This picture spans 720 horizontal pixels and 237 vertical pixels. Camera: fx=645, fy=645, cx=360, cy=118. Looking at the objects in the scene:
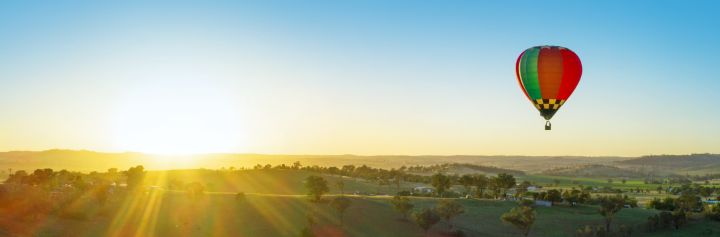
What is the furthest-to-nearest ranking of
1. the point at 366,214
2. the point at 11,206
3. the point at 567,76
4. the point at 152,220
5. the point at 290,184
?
the point at 290,184
the point at 366,214
the point at 152,220
the point at 11,206
the point at 567,76

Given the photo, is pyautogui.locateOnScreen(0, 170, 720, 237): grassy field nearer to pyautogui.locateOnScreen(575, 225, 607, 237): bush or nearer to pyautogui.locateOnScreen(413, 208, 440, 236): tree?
pyautogui.locateOnScreen(413, 208, 440, 236): tree

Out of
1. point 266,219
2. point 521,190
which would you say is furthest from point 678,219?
point 266,219

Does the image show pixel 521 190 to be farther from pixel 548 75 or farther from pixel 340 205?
pixel 548 75

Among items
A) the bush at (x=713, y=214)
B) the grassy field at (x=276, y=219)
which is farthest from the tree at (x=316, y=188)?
the bush at (x=713, y=214)

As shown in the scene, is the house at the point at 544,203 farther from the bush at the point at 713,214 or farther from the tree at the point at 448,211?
the tree at the point at 448,211

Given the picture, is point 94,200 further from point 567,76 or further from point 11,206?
point 567,76

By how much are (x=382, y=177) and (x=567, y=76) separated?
303ft

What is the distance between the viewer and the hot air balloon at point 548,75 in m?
64.1

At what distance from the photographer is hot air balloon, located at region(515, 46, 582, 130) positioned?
64.1 m

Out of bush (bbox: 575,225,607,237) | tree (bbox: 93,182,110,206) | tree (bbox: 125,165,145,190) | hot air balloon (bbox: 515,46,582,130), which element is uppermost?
hot air balloon (bbox: 515,46,582,130)

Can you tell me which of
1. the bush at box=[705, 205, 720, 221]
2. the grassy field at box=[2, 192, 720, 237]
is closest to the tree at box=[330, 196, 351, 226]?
the grassy field at box=[2, 192, 720, 237]

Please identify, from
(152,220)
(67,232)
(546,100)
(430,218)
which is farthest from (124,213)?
(546,100)

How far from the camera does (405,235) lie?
8244 centimetres

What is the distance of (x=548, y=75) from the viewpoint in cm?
6412
